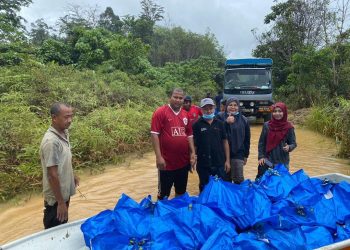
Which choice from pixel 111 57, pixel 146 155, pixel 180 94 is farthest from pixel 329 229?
pixel 111 57

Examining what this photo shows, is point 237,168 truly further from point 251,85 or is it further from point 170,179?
point 251,85

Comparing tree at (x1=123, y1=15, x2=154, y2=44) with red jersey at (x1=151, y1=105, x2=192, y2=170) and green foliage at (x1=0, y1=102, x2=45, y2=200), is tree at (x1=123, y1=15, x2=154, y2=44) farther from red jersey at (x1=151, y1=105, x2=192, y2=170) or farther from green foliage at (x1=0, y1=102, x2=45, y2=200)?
red jersey at (x1=151, y1=105, x2=192, y2=170)

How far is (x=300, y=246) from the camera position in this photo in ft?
9.08

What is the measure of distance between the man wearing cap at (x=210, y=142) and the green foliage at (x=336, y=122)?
4784mm

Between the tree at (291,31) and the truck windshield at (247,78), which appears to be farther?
the tree at (291,31)

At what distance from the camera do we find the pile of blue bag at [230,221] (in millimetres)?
2750

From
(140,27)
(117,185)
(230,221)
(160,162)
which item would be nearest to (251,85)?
(117,185)

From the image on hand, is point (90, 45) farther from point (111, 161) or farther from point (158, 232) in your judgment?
point (158, 232)

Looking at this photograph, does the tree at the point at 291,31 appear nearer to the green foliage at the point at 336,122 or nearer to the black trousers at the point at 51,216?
the green foliage at the point at 336,122

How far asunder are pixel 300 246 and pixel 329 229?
21.6 inches

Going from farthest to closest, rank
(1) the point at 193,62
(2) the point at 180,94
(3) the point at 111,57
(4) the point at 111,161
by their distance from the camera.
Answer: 1. (1) the point at 193,62
2. (3) the point at 111,57
3. (4) the point at 111,161
4. (2) the point at 180,94

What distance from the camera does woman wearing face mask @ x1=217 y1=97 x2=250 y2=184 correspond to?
473 cm

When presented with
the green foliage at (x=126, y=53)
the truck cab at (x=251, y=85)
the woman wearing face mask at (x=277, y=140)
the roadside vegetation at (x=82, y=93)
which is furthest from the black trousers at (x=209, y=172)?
the green foliage at (x=126, y=53)

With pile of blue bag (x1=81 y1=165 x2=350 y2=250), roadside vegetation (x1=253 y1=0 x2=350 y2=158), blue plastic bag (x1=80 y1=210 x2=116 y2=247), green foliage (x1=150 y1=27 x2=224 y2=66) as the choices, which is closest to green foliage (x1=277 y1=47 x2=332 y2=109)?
roadside vegetation (x1=253 y1=0 x2=350 y2=158)
